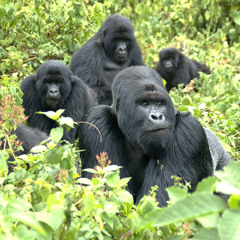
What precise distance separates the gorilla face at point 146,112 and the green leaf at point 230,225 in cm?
180

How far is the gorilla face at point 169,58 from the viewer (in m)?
9.36

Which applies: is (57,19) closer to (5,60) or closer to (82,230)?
(5,60)

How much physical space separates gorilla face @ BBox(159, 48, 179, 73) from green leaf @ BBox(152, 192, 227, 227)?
303 inches

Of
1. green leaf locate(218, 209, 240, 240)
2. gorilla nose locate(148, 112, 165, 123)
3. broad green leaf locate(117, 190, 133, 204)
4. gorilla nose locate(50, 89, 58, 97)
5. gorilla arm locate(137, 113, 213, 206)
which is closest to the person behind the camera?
green leaf locate(218, 209, 240, 240)

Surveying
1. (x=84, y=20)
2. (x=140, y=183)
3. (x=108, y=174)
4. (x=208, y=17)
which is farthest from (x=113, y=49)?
(x=108, y=174)

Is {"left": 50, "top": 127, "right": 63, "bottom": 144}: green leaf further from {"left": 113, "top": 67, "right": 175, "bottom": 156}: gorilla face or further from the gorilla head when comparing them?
the gorilla head

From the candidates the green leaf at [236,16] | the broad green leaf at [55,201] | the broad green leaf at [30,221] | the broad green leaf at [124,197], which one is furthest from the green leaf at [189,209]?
the green leaf at [236,16]

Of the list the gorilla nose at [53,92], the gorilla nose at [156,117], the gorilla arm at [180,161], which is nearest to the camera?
the gorilla nose at [156,117]

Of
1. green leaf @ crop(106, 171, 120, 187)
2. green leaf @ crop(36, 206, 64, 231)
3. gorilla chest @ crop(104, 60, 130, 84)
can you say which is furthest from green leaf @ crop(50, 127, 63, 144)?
→ gorilla chest @ crop(104, 60, 130, 84)

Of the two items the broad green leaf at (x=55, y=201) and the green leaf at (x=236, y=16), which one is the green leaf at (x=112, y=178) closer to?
the broad green leaf at (x=55, y=201)

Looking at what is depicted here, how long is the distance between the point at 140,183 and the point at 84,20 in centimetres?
421

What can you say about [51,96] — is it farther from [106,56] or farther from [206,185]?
[206,185]

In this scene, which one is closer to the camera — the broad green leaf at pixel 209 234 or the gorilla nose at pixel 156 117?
the broad green leaf at pixel 209 234

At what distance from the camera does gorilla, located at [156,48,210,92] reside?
9.34 meters
